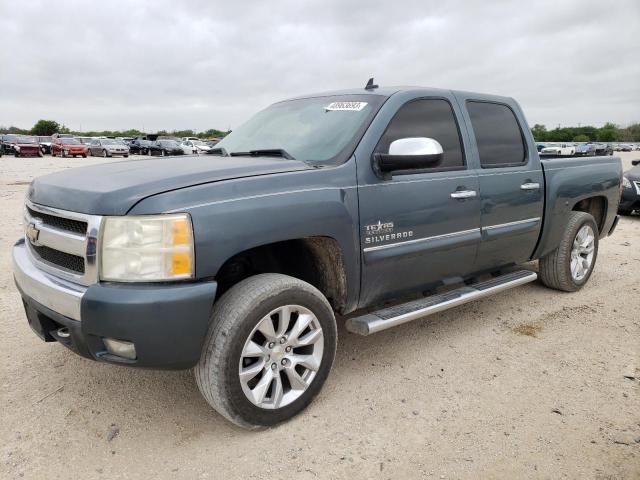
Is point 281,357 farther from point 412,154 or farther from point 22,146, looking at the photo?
point 22,146

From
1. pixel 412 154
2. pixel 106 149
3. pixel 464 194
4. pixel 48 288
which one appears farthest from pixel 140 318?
pixel 106 149

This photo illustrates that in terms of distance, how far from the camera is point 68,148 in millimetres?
31766

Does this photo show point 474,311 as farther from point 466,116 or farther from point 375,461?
point 375,461

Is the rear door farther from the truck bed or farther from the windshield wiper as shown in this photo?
the windshield wiper

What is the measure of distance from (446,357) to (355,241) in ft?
3.90

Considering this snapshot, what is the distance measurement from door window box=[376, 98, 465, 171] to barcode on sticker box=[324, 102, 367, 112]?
0.23 meters

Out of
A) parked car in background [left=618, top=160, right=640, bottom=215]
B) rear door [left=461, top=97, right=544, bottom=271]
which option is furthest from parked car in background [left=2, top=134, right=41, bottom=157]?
rear door [left=461, top=97, right=544, bottom=271]

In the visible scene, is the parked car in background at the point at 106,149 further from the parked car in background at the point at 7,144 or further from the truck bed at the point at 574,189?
the truck bed at the point at 574,189

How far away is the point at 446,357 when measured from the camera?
3.43 meters

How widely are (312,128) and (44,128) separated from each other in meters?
82.2

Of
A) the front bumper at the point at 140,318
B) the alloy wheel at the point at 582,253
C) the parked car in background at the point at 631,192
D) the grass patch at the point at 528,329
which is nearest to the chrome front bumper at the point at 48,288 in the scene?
the front bumper at the point at 140,318

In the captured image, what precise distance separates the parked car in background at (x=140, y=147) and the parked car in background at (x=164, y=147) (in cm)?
43

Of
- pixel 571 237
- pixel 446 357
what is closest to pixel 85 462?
pixel 446 357

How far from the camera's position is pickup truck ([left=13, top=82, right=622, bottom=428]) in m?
2.22
